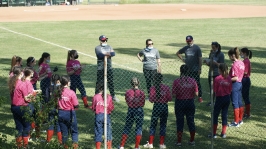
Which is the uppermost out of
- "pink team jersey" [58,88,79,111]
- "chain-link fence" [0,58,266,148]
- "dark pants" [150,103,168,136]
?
"pink team jersey" [58,88,79,111]

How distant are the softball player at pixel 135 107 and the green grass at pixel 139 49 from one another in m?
0.52

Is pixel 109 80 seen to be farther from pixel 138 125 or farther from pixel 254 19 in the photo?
pixel 254 19

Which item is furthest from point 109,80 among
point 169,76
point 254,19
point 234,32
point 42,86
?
point 254,19

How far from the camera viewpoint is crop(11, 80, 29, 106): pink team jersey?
1073 cm

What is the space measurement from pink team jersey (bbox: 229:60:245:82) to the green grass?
4.39 ft

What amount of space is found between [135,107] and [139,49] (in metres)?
15.5

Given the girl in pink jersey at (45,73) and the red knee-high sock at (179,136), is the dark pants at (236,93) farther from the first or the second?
the girl in pink jersey at (45,73)

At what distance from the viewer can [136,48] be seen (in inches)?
1056

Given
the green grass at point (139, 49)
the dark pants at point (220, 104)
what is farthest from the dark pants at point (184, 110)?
the dark pants at point (220, 104)

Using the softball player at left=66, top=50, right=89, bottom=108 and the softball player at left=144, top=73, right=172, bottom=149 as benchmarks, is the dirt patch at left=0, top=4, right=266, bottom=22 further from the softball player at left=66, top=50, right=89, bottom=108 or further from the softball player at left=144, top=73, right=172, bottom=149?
the softball player at left=144, top=73, right=172, bottom=149

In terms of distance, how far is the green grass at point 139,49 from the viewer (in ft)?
40.6

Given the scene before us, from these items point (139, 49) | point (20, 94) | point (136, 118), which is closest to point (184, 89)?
point (136, 118)

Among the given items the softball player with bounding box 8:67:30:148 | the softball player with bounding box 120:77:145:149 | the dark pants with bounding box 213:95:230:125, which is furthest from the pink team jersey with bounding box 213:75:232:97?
the softball player with bounding box 8:67:30:148

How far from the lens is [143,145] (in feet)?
37.5
